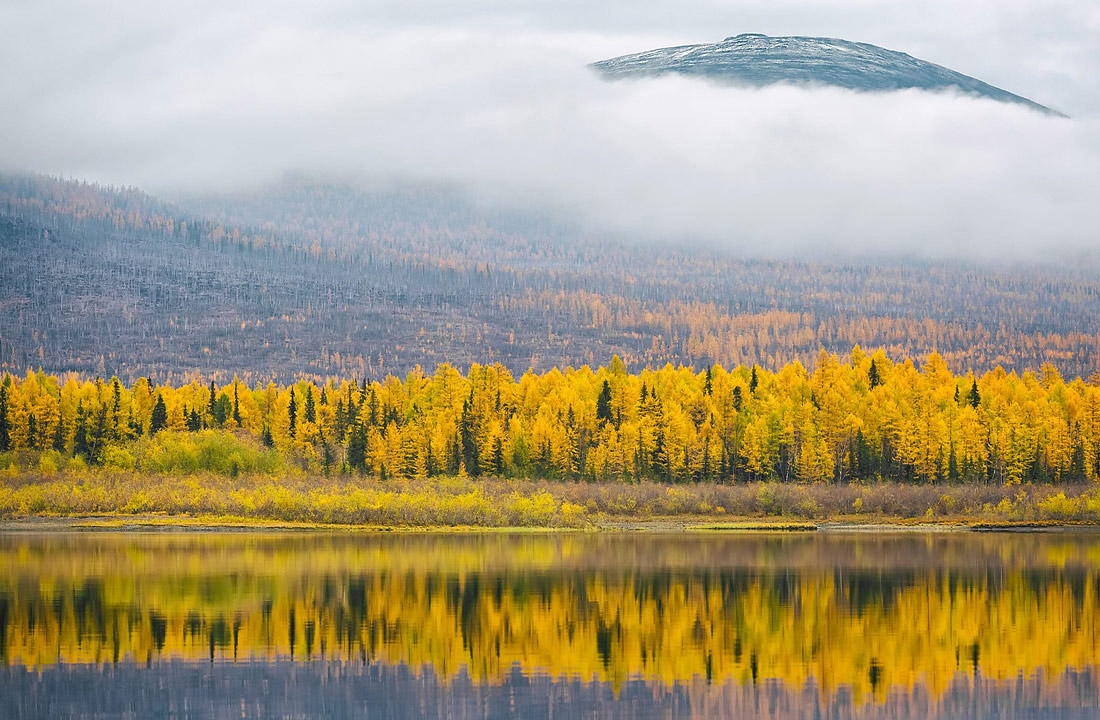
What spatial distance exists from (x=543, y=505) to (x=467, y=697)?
258ft

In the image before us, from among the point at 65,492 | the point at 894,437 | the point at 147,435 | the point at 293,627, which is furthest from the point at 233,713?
the point at 147,435

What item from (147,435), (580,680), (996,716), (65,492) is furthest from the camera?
(147,435)

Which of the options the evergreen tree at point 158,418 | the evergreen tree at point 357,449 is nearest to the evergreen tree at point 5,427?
the evergreen tree at point 158,418

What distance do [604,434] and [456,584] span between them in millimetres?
70038

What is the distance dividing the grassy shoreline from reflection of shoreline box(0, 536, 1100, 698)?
3595 centimetres

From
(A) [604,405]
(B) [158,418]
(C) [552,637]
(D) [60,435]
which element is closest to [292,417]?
(B) [158,418]

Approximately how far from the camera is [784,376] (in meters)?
148

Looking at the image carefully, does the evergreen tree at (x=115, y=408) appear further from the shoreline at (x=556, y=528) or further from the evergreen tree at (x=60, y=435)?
the shoreline at (x=556, y=528)

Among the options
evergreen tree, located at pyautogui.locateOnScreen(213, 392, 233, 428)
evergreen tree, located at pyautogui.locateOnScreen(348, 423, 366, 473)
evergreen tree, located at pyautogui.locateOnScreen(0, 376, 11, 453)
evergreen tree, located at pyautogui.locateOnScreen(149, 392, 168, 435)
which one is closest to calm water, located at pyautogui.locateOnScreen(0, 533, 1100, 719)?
evergreen tree, located at pyautogui.locateOnScreen(348, 423, 366, 473)

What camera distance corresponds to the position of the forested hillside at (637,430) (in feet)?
424

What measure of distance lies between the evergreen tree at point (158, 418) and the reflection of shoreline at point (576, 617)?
7108 cm

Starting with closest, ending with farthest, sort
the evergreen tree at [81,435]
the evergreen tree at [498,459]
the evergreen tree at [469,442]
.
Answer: the evergreen tree at [498,459] < the evergreen tree at [469,442] < the evergreen tree at [81,435]

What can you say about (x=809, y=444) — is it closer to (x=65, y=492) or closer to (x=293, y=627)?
(x=65, y=492)

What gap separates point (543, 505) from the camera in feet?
380
